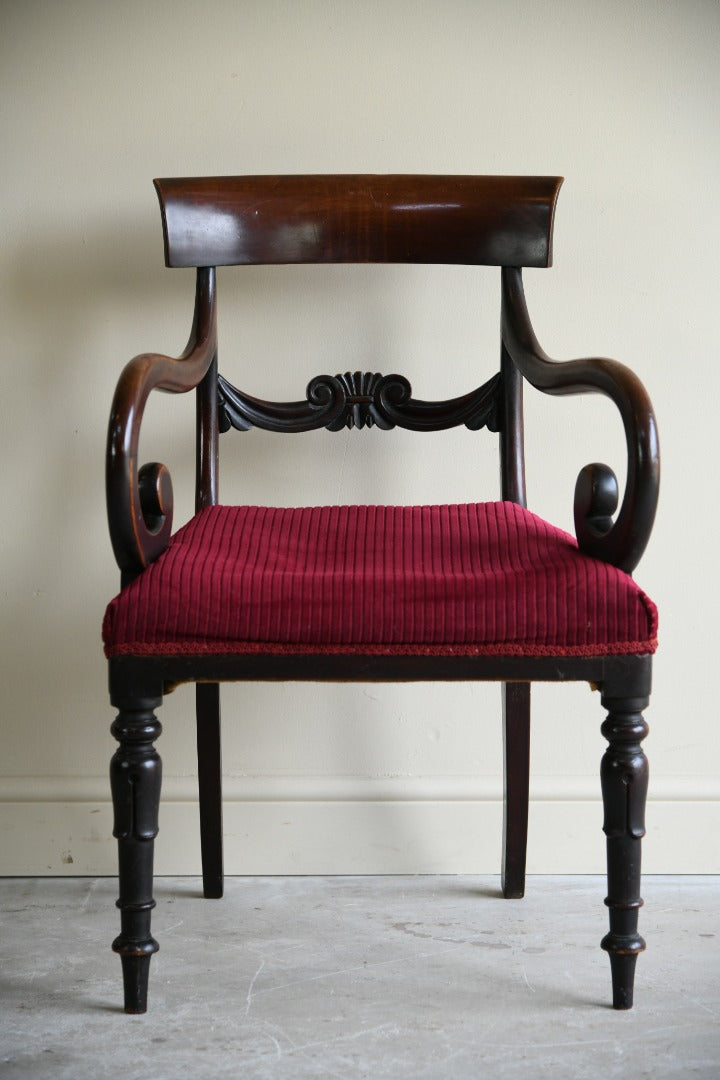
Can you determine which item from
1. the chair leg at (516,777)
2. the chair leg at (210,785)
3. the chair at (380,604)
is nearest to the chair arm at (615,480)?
the chair at (380,604)

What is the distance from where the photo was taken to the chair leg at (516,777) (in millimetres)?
1451

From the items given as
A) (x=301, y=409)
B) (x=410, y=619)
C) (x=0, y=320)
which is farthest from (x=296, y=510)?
(x=0, y=320)

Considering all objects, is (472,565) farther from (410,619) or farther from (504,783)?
(504,783)

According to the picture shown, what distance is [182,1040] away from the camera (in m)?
1.08

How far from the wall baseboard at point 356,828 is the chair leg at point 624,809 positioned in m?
0.49

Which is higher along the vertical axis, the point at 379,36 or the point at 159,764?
the point at 379,36

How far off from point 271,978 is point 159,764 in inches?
12.4

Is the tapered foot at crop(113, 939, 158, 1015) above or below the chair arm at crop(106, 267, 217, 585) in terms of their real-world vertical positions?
below

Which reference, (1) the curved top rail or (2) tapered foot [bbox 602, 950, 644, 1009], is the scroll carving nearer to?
(1) the curved top rail

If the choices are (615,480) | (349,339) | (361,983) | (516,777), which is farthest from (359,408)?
(361,983)

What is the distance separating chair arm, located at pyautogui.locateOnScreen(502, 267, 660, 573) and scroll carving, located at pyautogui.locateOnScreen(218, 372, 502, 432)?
0.21 meters

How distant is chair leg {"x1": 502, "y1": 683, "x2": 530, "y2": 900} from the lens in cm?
145

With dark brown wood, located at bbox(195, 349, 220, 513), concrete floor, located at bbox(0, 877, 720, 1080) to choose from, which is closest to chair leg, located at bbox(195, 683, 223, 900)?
concrete floor, located at bbox(0, 877, 720, 1080)

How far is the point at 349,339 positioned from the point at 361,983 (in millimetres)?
888
